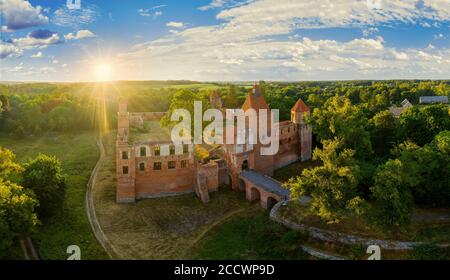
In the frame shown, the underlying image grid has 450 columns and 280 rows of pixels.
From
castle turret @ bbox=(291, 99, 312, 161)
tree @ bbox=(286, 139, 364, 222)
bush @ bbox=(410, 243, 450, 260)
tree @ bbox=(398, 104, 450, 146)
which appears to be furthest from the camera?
castle turret @ bbox=(291, 99, 312, 161)

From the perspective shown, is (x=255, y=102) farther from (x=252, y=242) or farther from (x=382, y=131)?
(x=252, y=242)

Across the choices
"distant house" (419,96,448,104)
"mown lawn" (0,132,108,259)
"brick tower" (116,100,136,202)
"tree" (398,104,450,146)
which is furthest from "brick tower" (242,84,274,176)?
"distant house" (419,96,448,104)

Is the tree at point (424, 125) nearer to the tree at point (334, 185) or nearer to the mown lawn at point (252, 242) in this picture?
the tree at point (334, 185)

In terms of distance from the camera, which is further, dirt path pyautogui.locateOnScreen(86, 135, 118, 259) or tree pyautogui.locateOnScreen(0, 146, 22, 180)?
tree pyautogui.locateOnScreen(0, 146, 22, 180)

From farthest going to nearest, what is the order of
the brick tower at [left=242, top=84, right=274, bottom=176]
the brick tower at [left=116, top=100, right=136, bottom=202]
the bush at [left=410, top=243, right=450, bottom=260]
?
the brick tower at [left=242, top=84, right=274, bottom=176] → the brick tower at [left=116, top=100, right=136, bottom=202] → the bush at [left=410, top=243, right=450, bottom=260]

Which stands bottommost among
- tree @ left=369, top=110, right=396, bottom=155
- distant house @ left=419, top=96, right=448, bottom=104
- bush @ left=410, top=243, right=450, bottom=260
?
bush @ left=410, top=243, right=450, bottom=260

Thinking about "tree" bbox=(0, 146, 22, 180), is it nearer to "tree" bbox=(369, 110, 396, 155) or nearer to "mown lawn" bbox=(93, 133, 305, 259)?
"mown lawn" bbox=(93, 133, 305, 259)

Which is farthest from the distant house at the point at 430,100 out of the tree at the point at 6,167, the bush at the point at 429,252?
the tree at the point at 6,167
